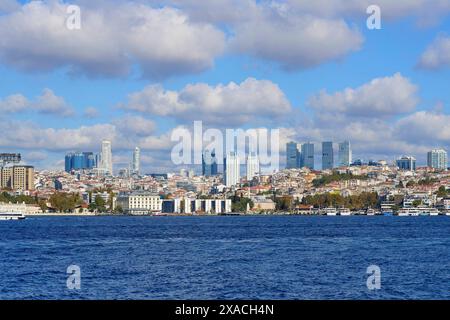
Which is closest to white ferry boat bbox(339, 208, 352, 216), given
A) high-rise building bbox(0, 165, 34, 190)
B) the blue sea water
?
high-rise building bbox(0, 165, 34, 190)

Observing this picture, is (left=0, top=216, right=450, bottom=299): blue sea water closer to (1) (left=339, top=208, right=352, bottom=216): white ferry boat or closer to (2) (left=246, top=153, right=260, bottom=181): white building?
(1) (left=339, top=208, right=352, bottom=216): white ferry boat

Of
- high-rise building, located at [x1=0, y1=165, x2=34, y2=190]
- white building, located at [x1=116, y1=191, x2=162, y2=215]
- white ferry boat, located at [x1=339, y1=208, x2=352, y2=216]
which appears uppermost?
high-rise building, located at [x1=0, y1=165, x2=34, y2=190]

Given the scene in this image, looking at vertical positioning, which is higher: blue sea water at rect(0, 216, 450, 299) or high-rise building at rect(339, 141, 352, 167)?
high-rise building at rect(339, 141, 352, 167)
